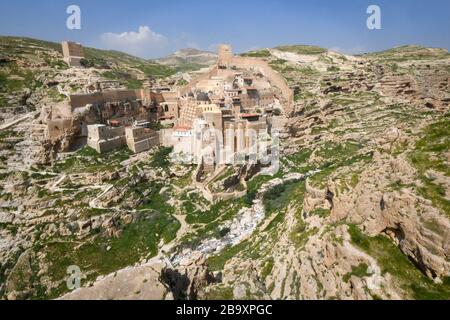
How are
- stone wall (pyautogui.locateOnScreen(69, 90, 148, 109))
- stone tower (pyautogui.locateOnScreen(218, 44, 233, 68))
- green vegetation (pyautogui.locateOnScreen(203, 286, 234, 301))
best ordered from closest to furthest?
green vegetation (pyautogui.locateOnScreen(203, 286, 234, 301)) < stone wall (pyautogui.locateOnScreen(69, 90, 148, 109)) < stone tower (pyautogui.locateOnScreen(218, 44, 233, 68))

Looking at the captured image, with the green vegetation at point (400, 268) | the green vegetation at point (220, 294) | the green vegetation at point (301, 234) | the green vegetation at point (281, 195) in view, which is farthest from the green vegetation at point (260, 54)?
the green vegetation at point (220, 294)

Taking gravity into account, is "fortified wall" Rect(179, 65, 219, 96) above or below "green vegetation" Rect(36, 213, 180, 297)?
above

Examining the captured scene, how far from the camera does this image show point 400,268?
12.0m

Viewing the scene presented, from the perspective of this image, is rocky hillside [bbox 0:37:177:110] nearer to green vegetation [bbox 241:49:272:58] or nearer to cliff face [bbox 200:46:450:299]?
cliff face [bbox 200:46:450:299]

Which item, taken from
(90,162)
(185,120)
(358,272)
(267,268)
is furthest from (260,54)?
(358,272)

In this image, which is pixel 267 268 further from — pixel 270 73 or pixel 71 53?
pixel 71 53

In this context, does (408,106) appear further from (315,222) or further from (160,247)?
(160,247)

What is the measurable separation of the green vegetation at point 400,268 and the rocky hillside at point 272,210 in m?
0.05

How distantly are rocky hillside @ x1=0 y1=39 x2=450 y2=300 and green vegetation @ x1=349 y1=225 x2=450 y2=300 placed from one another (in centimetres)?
5

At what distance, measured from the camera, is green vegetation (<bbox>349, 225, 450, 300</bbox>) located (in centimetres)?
1066

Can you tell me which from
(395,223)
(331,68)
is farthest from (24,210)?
(331,68)

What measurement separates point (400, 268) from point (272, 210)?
70.5ft


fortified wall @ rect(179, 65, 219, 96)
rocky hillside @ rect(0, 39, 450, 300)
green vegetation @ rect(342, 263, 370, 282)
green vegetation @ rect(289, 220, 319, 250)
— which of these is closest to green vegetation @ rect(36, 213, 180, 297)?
rocky hillside @ rect(0, 39, 450, 300)

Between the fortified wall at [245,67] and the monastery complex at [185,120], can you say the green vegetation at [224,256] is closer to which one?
the monastery complex at [185,120]
